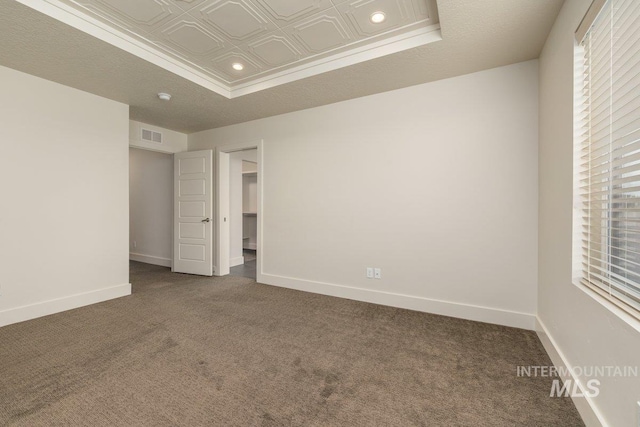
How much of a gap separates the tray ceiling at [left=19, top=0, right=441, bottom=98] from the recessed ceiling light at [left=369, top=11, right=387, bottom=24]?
23 millimetres

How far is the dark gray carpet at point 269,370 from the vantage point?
1.59m

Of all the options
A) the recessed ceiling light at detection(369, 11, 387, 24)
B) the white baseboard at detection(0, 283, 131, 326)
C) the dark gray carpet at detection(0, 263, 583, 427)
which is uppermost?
the recessed ceiling light at detection(369, 11, 387, 24)

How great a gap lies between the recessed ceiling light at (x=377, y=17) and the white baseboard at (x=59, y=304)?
4416 mm

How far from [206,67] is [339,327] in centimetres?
321

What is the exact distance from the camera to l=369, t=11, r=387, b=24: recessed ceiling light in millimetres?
2258

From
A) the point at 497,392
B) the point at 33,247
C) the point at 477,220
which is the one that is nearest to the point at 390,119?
the point at 477,220

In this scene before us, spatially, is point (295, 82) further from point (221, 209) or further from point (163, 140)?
point (163, 140)

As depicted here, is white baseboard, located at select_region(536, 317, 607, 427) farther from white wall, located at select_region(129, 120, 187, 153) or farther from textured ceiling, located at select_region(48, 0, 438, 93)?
white wall, located at select_region(129, 120, 187, 153)

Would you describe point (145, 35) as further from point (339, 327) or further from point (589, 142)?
point (589, 142)

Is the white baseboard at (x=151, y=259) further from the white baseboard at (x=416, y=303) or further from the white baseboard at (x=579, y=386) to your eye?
the white baseboard at (x=579, y=386)

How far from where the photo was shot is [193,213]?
16.1 feet

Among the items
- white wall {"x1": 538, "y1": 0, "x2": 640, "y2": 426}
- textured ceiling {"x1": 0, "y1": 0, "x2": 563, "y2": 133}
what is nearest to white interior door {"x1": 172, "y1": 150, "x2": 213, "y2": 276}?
textured ceiling {"x1": 0, "y1": 0, "x2": 563, "y2": 133}

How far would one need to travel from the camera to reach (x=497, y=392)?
178 centimetres

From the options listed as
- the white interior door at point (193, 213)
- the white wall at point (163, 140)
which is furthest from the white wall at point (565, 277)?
the white wall at point (163, 140)
